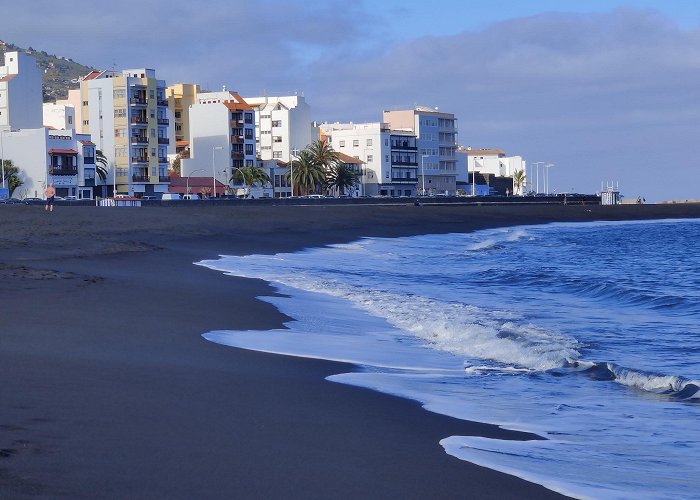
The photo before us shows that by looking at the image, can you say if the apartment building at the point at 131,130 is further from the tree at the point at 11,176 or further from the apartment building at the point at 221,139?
the tree at the point at 11,176

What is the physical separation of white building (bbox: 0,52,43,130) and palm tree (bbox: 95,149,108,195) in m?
7.35

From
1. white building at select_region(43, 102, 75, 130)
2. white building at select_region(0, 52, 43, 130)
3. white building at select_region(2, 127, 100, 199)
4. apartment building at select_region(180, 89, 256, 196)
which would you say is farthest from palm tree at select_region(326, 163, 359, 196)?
white building at select_region(0, 52, 43, 130)

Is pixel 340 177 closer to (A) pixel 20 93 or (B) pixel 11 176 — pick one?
(A) pixel 20 93

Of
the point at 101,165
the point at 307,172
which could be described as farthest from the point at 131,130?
the point at 307,172

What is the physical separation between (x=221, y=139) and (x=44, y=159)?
2457 centimetres

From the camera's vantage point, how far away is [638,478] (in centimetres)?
627

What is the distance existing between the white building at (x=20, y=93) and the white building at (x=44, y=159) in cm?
457

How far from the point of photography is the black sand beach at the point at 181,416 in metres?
5.01

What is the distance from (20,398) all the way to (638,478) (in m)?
4.00

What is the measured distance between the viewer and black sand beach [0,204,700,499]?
501 cm

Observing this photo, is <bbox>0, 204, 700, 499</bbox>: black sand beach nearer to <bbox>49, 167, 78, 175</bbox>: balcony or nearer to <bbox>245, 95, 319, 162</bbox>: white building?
<bbox>49, 167, 78, 175</bbox>: balcony

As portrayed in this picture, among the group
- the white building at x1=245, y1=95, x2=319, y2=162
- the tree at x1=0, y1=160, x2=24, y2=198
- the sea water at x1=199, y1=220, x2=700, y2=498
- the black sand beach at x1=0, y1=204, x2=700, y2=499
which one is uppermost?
the white building at x1=245, y1=95, x2=319, y2=162

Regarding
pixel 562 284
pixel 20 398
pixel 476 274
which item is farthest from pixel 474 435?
pixel 476 274

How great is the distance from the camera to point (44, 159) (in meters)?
92.2
